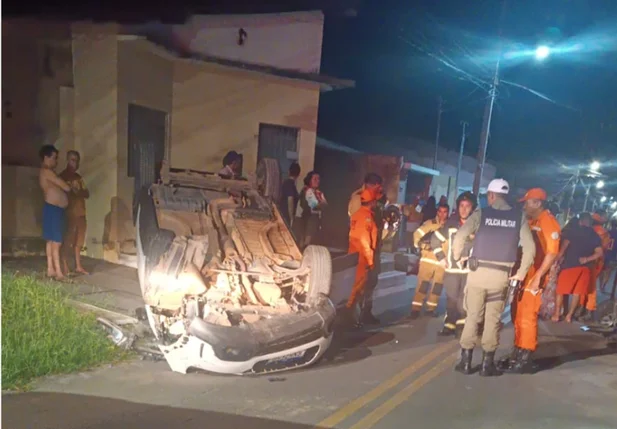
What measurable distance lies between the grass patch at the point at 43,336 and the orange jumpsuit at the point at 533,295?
4.41 m

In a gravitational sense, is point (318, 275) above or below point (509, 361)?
above

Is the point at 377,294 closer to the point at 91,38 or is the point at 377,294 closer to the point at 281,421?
the point at 281,421

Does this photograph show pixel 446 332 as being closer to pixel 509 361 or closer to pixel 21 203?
pixel 509 361

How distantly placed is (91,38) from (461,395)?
789 cm

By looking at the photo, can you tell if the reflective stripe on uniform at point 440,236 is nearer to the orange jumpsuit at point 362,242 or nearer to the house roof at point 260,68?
the orange jumpsuit at point 362,242

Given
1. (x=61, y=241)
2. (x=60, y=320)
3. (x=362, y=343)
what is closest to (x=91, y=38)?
(x=61, y=241)

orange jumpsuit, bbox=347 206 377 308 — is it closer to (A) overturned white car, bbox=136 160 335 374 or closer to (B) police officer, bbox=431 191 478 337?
(B) police officer, bbox=431 191 478 337

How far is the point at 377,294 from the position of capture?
9375 millimetres

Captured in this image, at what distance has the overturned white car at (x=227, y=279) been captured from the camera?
15.0 feet

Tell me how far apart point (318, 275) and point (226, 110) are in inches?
238

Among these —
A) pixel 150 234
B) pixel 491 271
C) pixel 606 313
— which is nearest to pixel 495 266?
pixel 491 271

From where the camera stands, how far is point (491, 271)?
5348 mm

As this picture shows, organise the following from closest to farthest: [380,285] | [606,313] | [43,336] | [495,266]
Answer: [43,336], [495,266], [606,313], [380,285]

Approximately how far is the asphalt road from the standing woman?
3.03m
